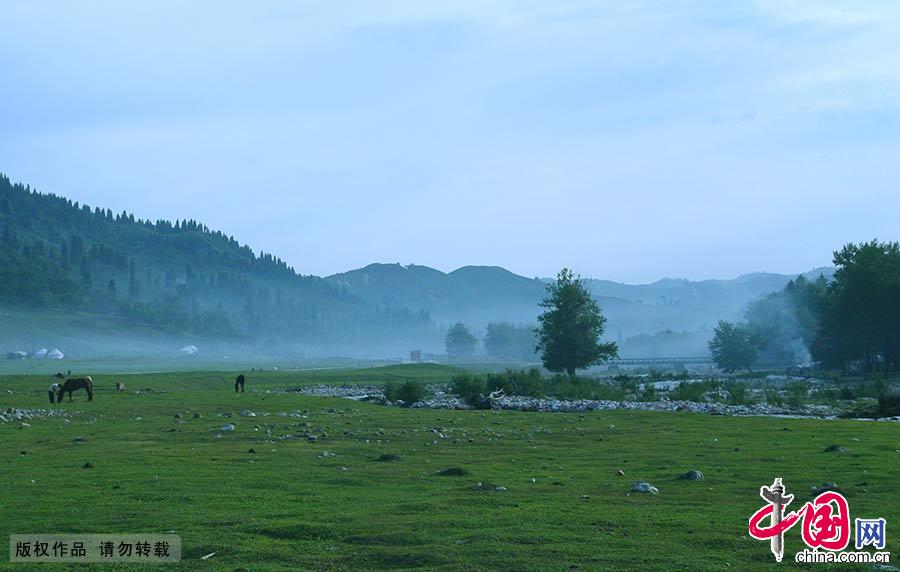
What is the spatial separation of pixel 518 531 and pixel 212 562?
15.0ft

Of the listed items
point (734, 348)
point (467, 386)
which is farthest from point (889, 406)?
point (734, 348)

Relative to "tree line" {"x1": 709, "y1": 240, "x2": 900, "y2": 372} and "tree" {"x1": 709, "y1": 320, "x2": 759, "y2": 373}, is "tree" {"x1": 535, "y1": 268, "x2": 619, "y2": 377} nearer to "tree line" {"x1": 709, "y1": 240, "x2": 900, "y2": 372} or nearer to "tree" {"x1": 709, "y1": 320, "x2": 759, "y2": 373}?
→ "tree line" {"x1": 709, "y1": 240, "x2": 900, "y2": 372}

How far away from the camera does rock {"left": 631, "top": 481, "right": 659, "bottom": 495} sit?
18381 mm

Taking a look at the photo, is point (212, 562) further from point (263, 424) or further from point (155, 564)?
point (263, 424)

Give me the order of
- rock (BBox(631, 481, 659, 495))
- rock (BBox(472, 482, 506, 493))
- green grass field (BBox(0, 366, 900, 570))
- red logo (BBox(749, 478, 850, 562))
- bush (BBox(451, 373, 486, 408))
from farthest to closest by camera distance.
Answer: bush (BBox(451, 373, 486, 408))
rock (BBox(472, 482, 506, 493))
rock (BBox(631, 481, 659, 495))
red logo (BBox(749, 478, 850, 562))
green grass field (BBox(0, 366, 900, 570))

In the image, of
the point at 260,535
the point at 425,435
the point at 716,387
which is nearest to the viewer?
the point at 260,535

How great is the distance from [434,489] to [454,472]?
2181 mm

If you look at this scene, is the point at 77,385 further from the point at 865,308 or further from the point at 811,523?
the point at 865,308

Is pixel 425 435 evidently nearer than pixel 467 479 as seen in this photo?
No

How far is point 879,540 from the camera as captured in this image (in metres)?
13.5

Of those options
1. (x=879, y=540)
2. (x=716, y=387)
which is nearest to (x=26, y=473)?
(x=879, y=540)

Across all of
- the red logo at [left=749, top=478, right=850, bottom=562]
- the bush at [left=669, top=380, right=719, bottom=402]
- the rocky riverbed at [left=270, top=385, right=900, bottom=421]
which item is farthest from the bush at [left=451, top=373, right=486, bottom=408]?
the red logo at [left=749, top=478, right=850, bottom=562]

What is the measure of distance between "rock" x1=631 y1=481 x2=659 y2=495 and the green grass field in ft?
0.93

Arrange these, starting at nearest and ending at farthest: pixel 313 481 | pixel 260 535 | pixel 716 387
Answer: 1. pixel 260 535
2. pixel 313 481
3. pixel 716 387
